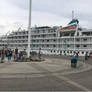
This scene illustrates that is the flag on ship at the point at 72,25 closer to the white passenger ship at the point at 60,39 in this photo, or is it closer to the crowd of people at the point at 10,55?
the white passenger ship at the point at 60,39

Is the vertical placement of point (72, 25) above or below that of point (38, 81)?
above

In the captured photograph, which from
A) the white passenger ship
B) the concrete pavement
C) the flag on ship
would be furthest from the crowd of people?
the flag on ship

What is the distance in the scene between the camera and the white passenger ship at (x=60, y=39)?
202 feet

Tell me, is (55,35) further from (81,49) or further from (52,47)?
(81,49)

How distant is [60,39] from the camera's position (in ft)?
220

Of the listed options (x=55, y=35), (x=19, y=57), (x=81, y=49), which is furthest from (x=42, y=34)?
(x=19, y=57)

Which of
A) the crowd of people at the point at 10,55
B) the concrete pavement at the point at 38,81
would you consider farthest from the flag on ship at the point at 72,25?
the concrete pavement at the point at 38,81

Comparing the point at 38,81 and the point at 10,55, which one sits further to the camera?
Result: the point at 10,55

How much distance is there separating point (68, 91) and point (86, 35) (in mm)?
56593

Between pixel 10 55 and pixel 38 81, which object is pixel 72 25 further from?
pixel 38 81

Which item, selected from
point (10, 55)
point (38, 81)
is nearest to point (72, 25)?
point (10, 55)

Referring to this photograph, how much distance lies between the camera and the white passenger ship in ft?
202

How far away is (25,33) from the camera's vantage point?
75812mm

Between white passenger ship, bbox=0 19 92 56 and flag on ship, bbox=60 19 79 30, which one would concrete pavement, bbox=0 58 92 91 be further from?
flag on ship, bbox=60 19 79 30
